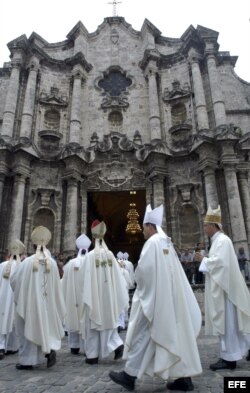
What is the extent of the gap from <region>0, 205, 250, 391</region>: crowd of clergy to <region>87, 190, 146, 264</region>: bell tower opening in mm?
9859

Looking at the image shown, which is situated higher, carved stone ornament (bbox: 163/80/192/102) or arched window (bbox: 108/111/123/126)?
carved stone ornament (bbox: 163/80/192/102)

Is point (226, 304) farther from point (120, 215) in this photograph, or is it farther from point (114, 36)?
point (114, 36)

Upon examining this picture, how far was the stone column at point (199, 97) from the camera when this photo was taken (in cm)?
1614

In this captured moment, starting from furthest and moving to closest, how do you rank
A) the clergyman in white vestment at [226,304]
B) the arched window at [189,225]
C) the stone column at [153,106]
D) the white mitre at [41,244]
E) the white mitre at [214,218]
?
the stone column at [153,106]
the arched window at [189,225]
the white mitre at [41,244]
the white mitre at [214,218]
the clergyman in white vestment at [226,304]

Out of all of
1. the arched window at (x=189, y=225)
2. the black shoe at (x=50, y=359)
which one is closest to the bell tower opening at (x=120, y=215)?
the arched window at (x=189, y=225)

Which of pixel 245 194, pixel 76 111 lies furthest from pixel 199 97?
pixel 76 111

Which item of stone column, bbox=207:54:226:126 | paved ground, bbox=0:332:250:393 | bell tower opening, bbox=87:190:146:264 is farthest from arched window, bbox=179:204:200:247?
paved ground, bbox=0:332:250:393

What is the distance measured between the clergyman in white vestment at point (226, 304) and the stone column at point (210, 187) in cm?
936

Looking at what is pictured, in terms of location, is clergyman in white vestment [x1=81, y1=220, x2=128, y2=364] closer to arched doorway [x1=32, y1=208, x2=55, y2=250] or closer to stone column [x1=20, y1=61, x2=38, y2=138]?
arched doorway [x1=32, y1=208, x2=55, y2=250]

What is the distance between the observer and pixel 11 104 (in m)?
17.2

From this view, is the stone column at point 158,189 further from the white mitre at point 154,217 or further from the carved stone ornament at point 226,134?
the white mitre at point 154,217

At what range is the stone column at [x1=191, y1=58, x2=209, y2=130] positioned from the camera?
16136mm

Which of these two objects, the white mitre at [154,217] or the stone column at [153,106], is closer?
the white mitre at [154,217]

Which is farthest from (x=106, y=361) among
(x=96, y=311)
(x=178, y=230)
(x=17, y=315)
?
(x=178, y=230)
